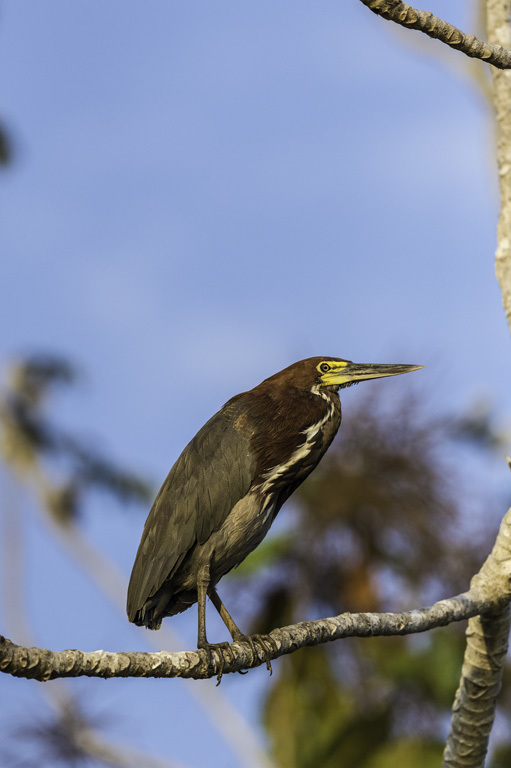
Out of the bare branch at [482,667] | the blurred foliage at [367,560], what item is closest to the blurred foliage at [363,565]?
the blurred foliage at [367,560]

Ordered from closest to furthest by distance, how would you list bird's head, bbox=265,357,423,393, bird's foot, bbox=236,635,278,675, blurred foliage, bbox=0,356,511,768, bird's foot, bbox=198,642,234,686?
1. bird's foot, bbox=198,642,234,686
2. bird's foot, bbox=236,635,278,675
3. bird's head, bbox=265,357,423,393
4. blurred foliage, bbox=0,356,511,768

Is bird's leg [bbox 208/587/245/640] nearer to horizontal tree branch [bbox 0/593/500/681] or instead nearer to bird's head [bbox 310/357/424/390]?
horizontal tree branch [bbox 0/593/500/681]

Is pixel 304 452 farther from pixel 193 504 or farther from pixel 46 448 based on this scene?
pixel 46 448

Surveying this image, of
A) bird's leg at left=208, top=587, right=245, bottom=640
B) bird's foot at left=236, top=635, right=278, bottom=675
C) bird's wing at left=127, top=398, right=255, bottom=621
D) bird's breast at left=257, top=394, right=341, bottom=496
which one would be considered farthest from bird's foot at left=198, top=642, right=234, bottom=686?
bird's breast at left=257, top=394, right=341, bottom=496

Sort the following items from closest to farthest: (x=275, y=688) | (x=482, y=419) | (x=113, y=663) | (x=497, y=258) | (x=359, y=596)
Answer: (x=113, y=663) → (x=497, y=258) → (x=275, y=688) → (x=359, y=596) → (x=482, y=419)

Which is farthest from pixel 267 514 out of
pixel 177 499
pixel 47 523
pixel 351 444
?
pixel 47 523

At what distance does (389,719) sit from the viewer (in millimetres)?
7578

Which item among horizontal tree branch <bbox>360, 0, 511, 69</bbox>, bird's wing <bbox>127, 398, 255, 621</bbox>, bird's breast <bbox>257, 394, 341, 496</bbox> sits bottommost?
bird's wing <bbox>127, 398, 255, 621</bbox>

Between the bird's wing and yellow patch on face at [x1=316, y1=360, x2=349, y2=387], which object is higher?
yellow patch on face at [x1=316, y1=360, x2=349, y2=387]

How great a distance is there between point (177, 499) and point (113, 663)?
3.84 feet

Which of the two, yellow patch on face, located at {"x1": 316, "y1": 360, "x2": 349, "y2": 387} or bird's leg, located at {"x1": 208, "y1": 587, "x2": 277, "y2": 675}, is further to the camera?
yellow patch on face, located at {"x1": 316, "y1": 360, "x2": 349, "y2": 387}

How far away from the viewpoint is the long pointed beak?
477cm

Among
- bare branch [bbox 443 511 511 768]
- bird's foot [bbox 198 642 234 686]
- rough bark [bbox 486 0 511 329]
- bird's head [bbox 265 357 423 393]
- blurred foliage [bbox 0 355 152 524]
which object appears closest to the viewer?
bird's foot [bbox 198 642 234 686]

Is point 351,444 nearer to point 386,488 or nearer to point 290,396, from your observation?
point 386,488
